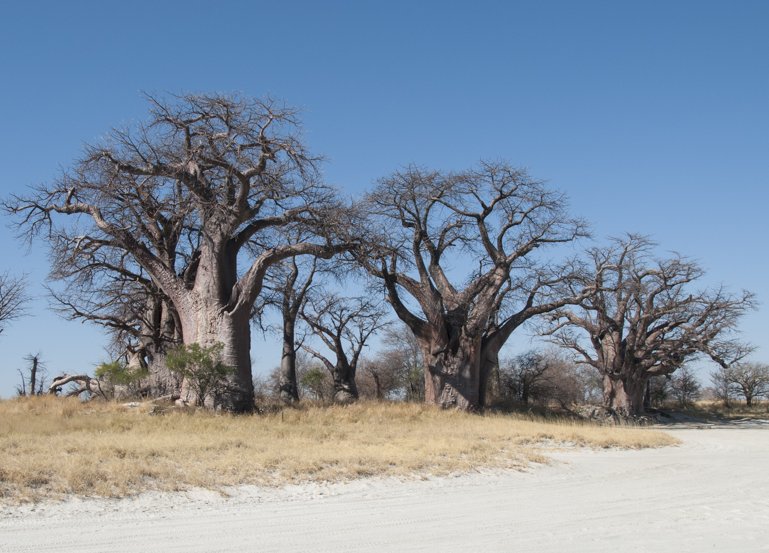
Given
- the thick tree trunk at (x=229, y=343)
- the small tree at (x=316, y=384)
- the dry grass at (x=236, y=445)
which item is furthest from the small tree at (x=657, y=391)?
the thick tree trunk at (x=229, y=343)

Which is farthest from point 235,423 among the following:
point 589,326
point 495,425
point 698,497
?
point 589,326

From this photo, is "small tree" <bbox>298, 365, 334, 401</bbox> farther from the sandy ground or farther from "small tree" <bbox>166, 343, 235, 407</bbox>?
the sandy ground

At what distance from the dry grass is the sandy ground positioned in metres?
0.47

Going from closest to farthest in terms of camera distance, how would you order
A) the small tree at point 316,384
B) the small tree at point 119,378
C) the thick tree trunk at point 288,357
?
the small tree at point 119,378 → the thick tree trunk at point 288,357 → the small tree at point 316,384

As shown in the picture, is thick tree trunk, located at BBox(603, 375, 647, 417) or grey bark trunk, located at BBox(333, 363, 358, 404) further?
thick tree trunk, located at BBox(603, 375, 647, 417)

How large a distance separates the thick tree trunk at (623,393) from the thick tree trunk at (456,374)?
38.6 ft

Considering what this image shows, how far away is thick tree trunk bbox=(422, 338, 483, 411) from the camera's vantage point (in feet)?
73.2

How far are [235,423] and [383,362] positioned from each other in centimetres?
2922

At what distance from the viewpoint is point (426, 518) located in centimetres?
775

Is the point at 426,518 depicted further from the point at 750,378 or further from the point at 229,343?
the point at 750,378

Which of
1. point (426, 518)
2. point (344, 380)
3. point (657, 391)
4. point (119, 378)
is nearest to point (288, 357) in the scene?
point (344, 380)

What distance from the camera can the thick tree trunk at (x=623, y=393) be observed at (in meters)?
31.9

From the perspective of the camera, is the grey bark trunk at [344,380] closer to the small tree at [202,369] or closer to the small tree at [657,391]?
the small tree at [202,369]

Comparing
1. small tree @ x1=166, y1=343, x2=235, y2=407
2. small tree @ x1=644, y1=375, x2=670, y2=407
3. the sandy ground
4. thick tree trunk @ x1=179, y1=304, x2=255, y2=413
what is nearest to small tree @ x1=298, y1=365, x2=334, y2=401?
thick tree trunk @ x1=179, y1=304, x2=255, y2=413
